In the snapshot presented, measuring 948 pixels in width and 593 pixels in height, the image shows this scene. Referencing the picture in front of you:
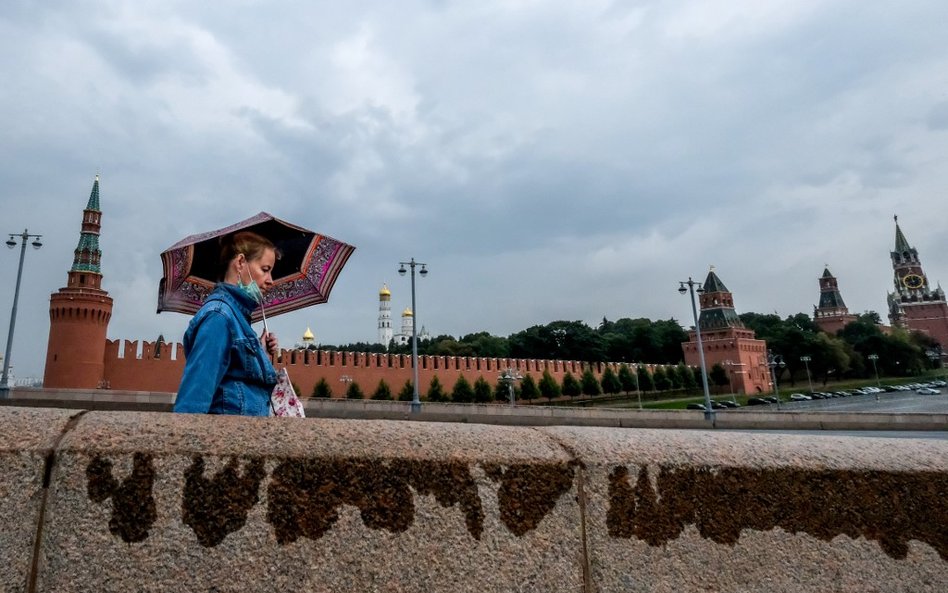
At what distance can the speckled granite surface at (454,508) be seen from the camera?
58.1 inches

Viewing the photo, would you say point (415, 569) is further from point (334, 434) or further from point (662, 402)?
point (662, 402)

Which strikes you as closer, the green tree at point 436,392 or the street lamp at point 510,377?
the street lamp at point 510,377

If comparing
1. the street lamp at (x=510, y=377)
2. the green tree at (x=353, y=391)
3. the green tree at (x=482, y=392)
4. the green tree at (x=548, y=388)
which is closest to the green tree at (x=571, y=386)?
the green tree at (x=548, y=388)

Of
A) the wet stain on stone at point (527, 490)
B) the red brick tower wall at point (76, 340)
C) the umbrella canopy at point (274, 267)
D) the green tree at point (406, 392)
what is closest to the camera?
the wet stain on stone at point (527, 490)

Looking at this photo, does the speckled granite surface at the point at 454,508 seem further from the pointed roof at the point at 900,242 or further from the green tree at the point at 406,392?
the pointed roof at the point at 900,242

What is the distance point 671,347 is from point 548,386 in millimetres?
33895

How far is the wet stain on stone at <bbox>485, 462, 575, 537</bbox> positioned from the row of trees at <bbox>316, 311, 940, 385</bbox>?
5725cm

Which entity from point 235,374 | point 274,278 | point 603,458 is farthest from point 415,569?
point 274,278

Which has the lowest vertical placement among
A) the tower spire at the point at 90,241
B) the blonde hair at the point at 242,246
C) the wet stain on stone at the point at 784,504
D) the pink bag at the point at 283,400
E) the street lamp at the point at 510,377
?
the wet stain on stone at the point at 784,504

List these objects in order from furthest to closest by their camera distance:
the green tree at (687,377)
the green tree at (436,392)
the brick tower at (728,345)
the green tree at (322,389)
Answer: the brick tower at (728,345), the green tree at (687,377), the green tree at (436,392), the green tree at (322,389)

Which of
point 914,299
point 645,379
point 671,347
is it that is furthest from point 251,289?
point 914,299

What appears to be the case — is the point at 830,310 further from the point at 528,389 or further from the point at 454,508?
the point at 454,508

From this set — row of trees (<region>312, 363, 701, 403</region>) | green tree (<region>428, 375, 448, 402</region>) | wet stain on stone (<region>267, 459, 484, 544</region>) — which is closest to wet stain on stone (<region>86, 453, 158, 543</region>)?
wet stain on stone (<region>267, 459, 484, 544</region>)

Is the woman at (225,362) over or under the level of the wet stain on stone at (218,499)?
over
